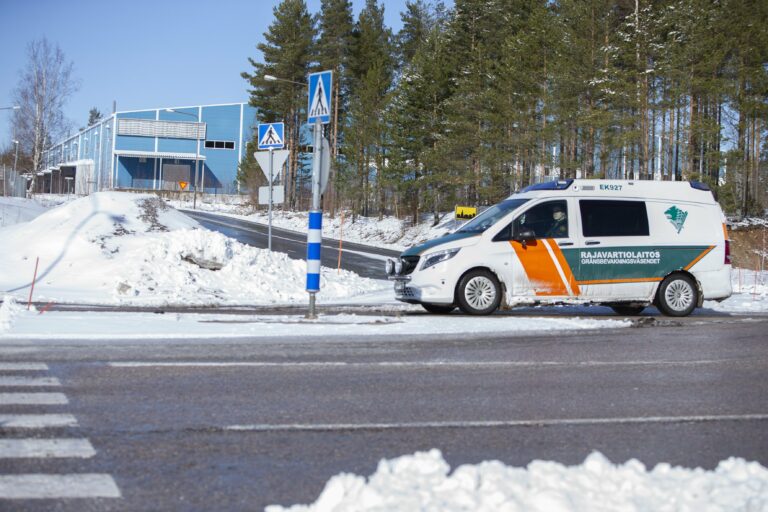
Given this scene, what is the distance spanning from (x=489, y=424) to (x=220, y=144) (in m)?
86.3

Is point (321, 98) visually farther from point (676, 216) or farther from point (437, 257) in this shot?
point (676, 216)

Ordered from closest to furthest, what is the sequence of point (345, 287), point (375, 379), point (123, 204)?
1. point (375, 379)
2. point (345, 287)
3. point (123, 204)

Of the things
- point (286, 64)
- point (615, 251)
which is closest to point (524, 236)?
point (615, 251)

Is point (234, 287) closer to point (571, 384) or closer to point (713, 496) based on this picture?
point (571, 384)

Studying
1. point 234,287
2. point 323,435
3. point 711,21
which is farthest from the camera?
point 711,21

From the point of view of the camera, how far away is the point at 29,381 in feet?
20.0

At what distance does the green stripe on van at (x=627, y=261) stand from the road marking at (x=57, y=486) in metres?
9.85

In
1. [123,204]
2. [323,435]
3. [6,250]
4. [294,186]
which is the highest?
[294,186]

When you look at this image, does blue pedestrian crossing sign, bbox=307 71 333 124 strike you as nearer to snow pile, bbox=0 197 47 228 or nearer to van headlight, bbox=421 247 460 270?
van headlight, bbox=421 247 460 270

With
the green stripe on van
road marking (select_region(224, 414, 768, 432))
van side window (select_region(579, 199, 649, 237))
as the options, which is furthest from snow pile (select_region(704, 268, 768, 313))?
road marking (select_region(224, 414, 768, 432))

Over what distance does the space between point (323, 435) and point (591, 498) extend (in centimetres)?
180

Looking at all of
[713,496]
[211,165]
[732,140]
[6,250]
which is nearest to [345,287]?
[6,250]

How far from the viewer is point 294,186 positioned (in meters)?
65.5

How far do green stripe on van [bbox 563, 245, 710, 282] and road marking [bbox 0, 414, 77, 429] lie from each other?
358 inches
